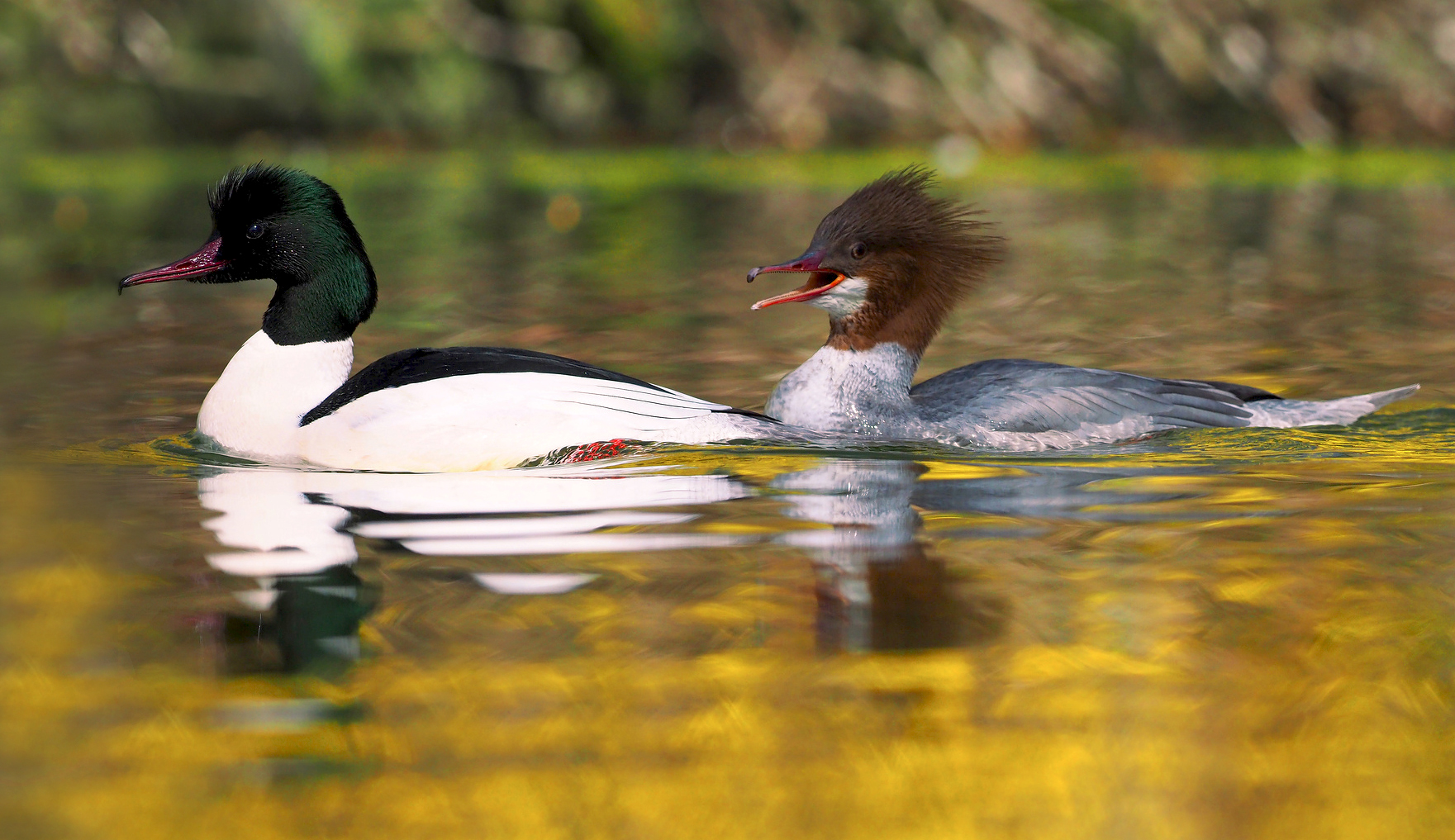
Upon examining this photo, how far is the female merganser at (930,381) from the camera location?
5395 millimetres

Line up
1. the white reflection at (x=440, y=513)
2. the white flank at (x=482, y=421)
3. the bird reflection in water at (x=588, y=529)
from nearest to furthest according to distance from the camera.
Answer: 1. the bird reflection in water at (x=588, y=529)
2. the white reflection at (x=440, y=513)
3. the white flank at (x=482, y=421)

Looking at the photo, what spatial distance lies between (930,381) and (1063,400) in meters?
0.53

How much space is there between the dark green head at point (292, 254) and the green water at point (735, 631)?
0.55 m

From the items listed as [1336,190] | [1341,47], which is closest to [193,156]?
[1336,190]

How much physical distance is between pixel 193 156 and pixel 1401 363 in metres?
15.0

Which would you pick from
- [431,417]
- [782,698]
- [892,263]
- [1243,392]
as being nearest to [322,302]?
[431,417]

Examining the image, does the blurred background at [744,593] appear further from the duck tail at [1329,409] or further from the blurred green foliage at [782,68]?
the blurred green foliage at [782,68]

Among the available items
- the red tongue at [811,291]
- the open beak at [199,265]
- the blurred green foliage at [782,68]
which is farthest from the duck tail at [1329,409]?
the blurred green foliage at [782,68]

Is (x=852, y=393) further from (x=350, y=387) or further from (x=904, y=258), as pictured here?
(x=350, y=387)

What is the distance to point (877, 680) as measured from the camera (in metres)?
2.93

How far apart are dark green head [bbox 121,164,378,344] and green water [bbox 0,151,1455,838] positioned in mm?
553

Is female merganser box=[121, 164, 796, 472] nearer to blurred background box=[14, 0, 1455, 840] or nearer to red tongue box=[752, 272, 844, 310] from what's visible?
blurred background box=[14, 0, 1455, 840]

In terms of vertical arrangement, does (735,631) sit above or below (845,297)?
below

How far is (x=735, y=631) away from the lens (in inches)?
127
